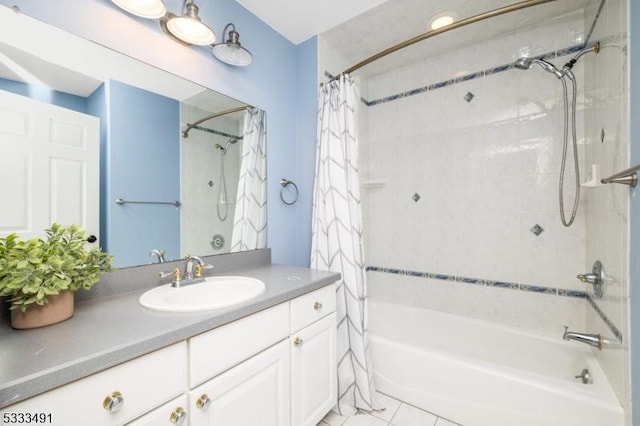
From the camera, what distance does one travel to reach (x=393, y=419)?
148 cm

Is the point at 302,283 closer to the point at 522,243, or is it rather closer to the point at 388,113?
the point at 522,243

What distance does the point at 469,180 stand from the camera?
6.55 feet

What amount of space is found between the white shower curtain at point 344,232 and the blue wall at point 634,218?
1079mm

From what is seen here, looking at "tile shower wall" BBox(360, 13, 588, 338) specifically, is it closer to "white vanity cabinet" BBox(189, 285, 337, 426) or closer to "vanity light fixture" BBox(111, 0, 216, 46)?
"white vanity cabinet" BBox(189, 285, 337, 426)

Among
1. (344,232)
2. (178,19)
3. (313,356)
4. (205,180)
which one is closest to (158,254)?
(205,180)

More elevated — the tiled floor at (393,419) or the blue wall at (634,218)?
the blue wall at (634,218)

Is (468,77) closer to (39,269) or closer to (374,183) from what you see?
(374,183)

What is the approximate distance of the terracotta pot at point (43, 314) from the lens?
2.46 feet

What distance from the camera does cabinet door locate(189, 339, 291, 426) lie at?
0.84 meters

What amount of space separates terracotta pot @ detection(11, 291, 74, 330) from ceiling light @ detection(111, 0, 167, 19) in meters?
1.15

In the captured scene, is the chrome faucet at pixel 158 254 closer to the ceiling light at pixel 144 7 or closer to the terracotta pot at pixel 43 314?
the terracotta pot at pixel 43 314

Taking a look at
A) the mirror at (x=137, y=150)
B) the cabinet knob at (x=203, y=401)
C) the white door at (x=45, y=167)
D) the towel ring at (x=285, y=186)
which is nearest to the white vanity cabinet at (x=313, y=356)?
the cabinet knob at (x=203, y=401)

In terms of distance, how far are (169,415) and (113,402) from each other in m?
0.17

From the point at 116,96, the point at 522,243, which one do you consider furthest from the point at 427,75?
the point at 116,96
